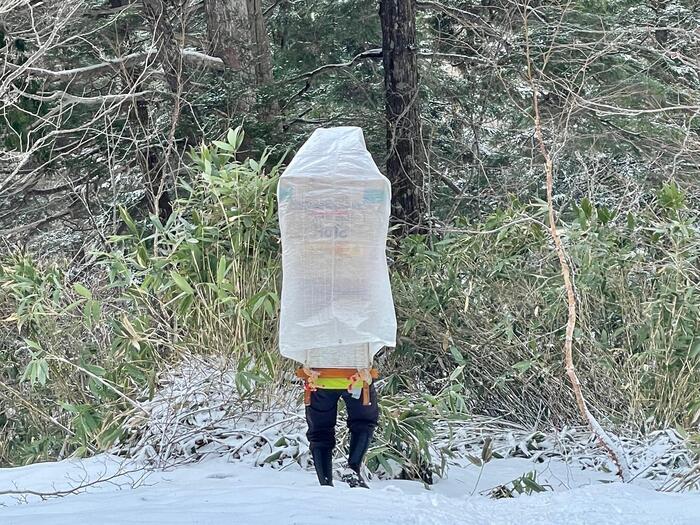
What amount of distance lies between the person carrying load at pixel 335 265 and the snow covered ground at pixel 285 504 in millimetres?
525

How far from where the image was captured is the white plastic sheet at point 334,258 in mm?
3023

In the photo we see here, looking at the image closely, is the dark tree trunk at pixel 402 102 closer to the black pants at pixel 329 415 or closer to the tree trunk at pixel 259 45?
the tree trunk at pixel 259 45

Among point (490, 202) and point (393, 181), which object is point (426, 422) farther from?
point (490, 202)

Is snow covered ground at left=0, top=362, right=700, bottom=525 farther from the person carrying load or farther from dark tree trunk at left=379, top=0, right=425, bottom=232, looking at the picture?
dark tree trunk at left=379, top=0, right=425, bottom=232

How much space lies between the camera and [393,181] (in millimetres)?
7238

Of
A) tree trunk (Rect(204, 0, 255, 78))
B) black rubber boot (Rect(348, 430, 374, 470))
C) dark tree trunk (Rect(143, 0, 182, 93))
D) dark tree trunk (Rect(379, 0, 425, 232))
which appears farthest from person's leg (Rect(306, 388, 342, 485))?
tree trunk (Rect(204, 0, 255, 78))

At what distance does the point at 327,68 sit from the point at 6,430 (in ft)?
17.0

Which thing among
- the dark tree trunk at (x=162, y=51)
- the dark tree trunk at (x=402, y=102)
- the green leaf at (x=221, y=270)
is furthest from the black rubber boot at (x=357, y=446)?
the dark tree trunk at (x=162, y=51)

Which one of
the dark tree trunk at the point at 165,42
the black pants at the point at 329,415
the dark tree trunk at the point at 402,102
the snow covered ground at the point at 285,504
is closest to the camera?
the snow covered ground at the point at 285,504

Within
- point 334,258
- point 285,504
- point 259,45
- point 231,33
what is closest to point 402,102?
point 259,45

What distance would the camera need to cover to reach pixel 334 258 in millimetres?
3029

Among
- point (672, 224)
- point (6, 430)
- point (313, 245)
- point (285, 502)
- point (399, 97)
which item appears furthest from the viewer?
point (399, 97)

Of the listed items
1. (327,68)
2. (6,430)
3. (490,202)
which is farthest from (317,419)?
(327,68)

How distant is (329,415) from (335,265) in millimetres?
663
